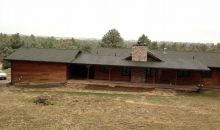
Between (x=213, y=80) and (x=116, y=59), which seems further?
(x=116, y=59)

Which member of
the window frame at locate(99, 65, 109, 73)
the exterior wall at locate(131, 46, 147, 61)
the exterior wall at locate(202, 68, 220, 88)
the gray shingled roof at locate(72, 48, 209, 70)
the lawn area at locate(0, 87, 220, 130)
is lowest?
the lawn area at locate(0, 87, 220, 130)

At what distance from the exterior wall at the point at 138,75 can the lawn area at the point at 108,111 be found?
12.6ft

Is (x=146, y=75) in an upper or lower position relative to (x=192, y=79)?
upper

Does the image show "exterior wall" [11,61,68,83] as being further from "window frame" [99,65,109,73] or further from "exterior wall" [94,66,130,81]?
"window frame" [99,65,109,73]

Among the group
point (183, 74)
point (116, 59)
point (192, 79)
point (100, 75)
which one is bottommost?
point (192, 79)

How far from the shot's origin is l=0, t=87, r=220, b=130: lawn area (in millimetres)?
19547

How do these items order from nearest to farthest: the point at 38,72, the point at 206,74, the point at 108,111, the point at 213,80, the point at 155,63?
the point at 108,111 < the point at 155,63 < the point at 38,72 < the point at 213,80 < the point at 206,74

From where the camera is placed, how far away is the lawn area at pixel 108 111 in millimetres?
19547

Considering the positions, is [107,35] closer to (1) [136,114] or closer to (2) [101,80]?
(2) [101,80]

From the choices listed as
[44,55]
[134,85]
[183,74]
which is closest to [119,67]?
[134,85]

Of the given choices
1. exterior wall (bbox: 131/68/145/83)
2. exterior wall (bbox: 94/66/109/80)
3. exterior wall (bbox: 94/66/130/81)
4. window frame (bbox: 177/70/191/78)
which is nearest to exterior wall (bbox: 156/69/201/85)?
window frame (bbox: 177/70/191/78)

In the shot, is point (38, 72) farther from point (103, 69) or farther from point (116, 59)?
point (116, 59)

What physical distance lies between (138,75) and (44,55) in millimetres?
10545

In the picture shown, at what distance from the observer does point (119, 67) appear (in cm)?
3612
